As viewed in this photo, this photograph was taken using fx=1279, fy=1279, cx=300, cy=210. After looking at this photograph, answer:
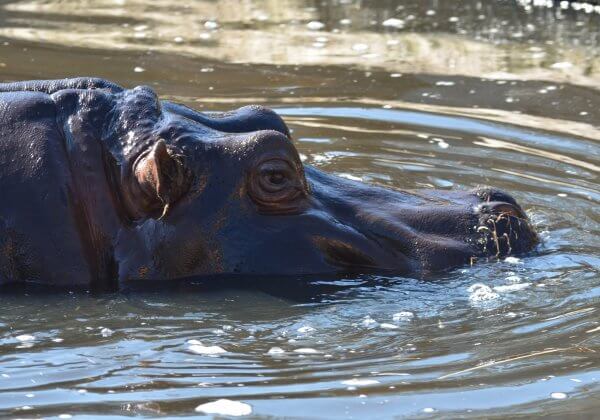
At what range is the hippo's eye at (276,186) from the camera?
6.15 m


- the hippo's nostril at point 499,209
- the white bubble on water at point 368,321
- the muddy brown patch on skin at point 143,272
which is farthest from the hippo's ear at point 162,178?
the hippo's nostril at point 499,209

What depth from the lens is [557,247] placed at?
22.5ft

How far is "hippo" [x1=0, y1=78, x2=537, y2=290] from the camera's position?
601cm

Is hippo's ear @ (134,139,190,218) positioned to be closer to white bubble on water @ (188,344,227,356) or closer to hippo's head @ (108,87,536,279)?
hippo's head @ (108,87,536,279)

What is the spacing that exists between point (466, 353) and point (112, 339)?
1.53m

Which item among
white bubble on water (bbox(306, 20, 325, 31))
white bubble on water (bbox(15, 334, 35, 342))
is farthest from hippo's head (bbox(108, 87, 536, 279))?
white bubble on water (bbox(306, 20, 325, 31))

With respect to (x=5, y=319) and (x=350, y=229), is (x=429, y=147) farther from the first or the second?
(x=5, y=319)

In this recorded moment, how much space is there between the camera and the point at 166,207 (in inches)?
239

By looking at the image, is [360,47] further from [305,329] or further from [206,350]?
[206,350]

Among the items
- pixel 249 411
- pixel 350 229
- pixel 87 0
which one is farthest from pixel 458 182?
pixel 87 0

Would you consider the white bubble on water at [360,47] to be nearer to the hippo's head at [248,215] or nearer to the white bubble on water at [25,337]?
the hippo's head at [248,215]

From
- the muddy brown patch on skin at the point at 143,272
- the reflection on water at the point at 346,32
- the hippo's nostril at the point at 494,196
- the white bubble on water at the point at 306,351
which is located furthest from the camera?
the reflection on water at the point at 346,32

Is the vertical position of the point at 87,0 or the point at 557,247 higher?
the point at 87,0

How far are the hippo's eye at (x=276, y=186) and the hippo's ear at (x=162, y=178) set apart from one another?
338 mm
